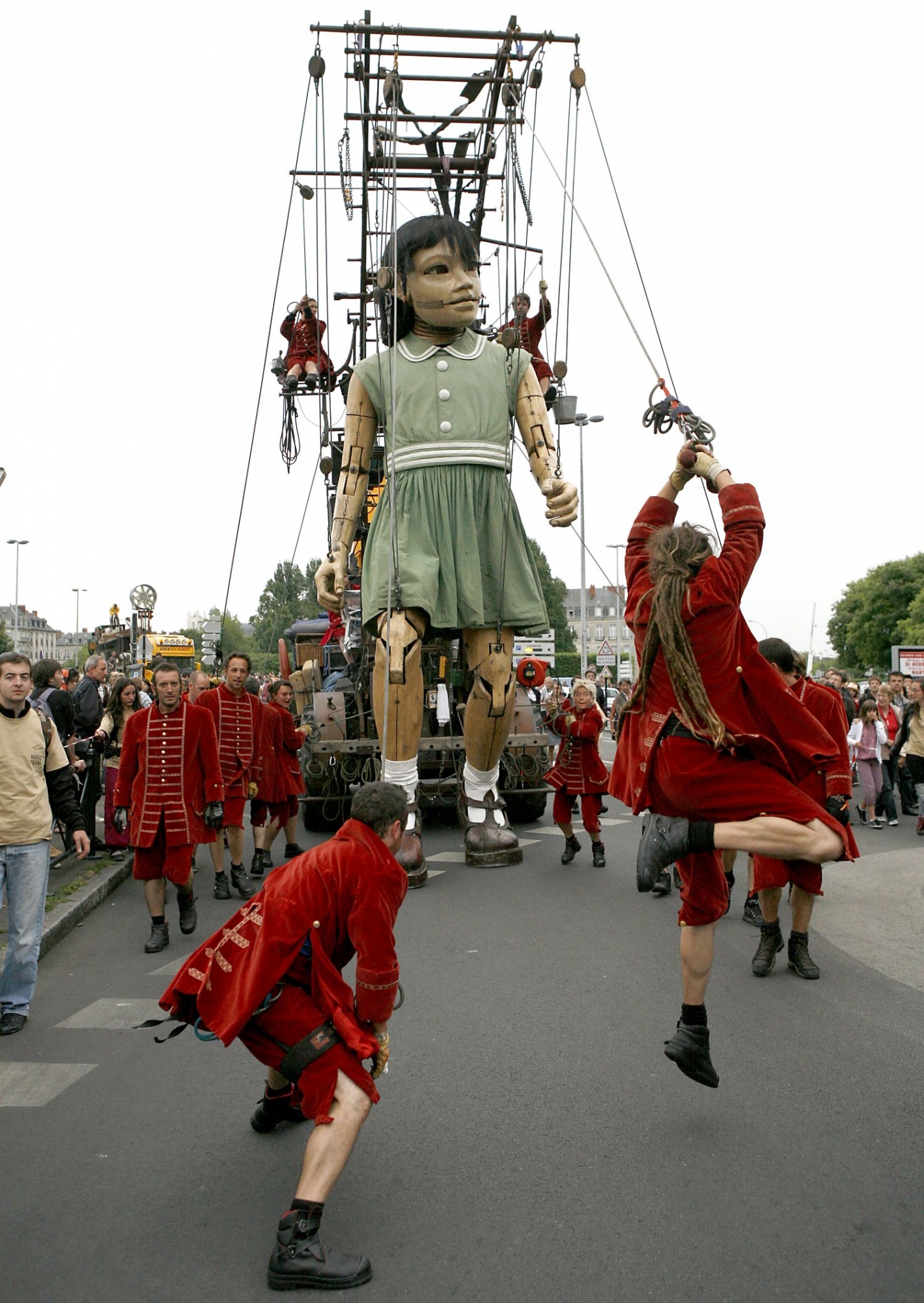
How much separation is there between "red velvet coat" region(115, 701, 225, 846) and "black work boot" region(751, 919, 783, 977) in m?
3.12

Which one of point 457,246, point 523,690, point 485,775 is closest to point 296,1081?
point 485,775

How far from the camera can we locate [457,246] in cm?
662

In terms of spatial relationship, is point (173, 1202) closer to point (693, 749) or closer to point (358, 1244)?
point (358, 1244)

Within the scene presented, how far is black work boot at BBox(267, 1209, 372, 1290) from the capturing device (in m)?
2.58

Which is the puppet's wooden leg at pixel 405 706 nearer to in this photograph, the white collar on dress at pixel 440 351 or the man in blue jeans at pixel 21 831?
the white collar on dress at pixel 440 351

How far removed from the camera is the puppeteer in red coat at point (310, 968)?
292cm

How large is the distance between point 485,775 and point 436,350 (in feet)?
9.03

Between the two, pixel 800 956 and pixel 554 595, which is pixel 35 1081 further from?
pixel 554 595

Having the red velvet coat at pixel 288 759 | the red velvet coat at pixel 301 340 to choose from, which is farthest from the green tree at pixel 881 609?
the red velvet coat at pixel 288 759

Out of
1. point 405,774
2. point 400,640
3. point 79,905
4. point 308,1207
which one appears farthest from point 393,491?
point 308,1207

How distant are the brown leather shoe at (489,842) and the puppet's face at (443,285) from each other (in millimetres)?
3123

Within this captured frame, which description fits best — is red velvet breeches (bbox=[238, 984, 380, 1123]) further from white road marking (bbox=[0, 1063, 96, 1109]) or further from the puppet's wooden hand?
the puppet's wooden hand

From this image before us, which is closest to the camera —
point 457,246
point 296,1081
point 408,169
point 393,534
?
point 296,1081

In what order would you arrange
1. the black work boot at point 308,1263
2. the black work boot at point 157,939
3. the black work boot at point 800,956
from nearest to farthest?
the black work boot at point 308,1263
the black work boot at point 800,956
the black work boot at point 157,939
